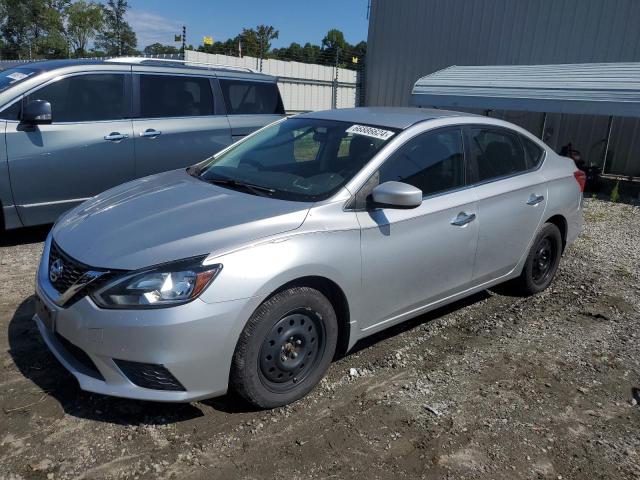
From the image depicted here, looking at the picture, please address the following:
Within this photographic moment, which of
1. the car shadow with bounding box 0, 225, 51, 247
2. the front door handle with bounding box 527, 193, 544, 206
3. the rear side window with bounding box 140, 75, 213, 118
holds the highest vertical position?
the rear side window with bounding box 140, 75, 213, 118

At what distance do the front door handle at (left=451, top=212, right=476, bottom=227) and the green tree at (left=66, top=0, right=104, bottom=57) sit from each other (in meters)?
60.9

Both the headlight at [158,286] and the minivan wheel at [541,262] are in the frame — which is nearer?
the headlight at [158,286]

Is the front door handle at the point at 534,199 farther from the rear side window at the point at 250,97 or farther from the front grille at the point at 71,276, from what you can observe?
the rear side window at the point at 250,97

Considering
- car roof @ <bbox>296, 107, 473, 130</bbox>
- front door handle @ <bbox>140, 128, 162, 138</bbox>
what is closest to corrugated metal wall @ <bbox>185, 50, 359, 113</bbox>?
front door handle @ <bbox>140, 128, 162, 138</bbox>

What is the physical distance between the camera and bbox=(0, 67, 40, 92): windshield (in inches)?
208

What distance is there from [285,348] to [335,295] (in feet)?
1.43

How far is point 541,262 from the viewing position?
482cm

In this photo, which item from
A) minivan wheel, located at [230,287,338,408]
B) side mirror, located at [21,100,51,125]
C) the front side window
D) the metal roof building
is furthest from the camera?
the metal roof building

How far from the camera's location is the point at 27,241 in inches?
222

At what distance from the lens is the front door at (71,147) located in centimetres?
514

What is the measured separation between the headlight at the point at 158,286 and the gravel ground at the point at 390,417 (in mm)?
719

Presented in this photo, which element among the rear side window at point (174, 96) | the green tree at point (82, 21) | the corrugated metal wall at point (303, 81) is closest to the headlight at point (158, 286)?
the rear side window at point (174, 96)

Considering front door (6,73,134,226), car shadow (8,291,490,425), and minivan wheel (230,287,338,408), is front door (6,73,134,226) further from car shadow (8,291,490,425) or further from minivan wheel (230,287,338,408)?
minivan wheel (230,287,338,408)

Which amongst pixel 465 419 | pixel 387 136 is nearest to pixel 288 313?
pixel 465 419
